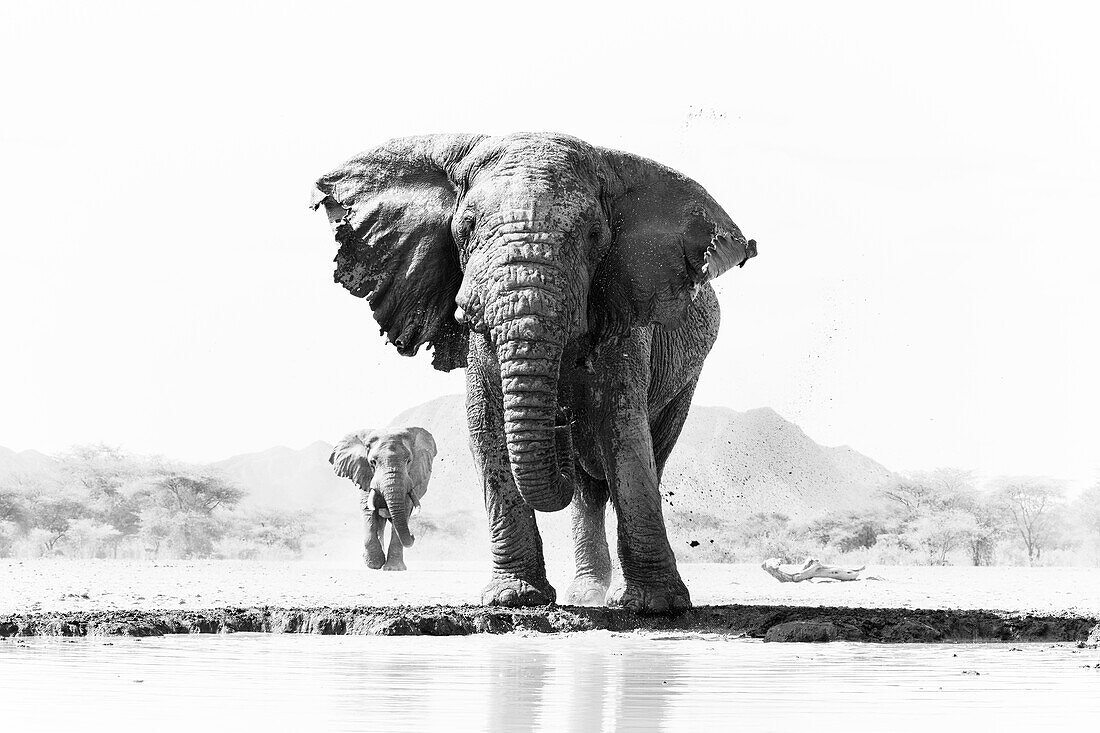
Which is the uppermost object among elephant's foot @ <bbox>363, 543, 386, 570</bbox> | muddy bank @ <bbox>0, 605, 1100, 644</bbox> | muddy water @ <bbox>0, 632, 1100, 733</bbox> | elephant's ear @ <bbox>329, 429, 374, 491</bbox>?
elephant's ear @ <bbox>329, 429, 374, 491</bbox>

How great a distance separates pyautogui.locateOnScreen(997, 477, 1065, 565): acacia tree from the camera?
4528 cm

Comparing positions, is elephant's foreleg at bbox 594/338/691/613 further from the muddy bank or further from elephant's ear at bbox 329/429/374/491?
elephant's ear at bbox 329/429/374/491

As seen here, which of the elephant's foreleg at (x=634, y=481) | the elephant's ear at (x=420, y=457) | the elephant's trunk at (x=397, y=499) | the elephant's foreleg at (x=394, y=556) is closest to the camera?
the elephant's foreleg at (x=634, y=481)

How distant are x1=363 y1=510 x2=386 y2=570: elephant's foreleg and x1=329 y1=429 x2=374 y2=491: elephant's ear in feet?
2.75

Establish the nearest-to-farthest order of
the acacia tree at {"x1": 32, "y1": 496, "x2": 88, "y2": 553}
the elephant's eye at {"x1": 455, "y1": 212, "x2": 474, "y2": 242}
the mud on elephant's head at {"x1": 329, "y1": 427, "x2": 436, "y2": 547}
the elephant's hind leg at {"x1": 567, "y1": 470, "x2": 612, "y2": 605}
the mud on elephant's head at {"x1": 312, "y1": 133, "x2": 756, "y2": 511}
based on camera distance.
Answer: the mud on elephant's head at {"x1": 312, "y1": 133, "x2": 756, "y2": 511} < the elephant's eye at {"x1": 455, "y1": 212, "x2": 474, "y2": 242} < the elephant's hind leg at {"x1": 567, "y1": 470, "x2": 612, "y2": 605} < the mud on elephant's head at {"x1": 329, "y1": 427, "x2": 436, "y2": 547} < the acacia tree at {"x1": 32, "y1": 496, "x2": 88, "y2": 553}

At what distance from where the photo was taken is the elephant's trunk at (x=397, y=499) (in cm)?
2427

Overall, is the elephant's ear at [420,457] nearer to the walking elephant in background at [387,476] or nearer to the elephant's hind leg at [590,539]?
the walking elephant in background at [387,476]

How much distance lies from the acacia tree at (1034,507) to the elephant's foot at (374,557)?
2464cm

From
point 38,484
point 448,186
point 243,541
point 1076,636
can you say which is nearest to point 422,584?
point 448,186

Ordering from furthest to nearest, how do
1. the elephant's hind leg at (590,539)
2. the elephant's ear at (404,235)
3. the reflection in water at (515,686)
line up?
the elephant's hind leg at (590,539), the elephant's ear at (404,235), the reflection in water at (515,686)

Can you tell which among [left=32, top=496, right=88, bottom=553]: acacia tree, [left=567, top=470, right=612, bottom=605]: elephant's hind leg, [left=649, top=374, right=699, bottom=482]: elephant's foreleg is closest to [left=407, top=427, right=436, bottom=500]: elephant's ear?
[left=567, top=470, right=612, bottom=605]: elephant's hind leg

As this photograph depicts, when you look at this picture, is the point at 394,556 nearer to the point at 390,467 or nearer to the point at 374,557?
the point at 374,557

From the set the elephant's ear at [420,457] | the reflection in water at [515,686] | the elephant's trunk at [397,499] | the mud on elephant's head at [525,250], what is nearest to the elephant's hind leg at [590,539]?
the mud on elephant's head at [525,250]

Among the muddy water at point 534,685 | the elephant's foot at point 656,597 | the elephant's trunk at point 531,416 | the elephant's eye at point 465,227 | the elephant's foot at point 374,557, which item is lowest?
the muddy water at point 534,685
